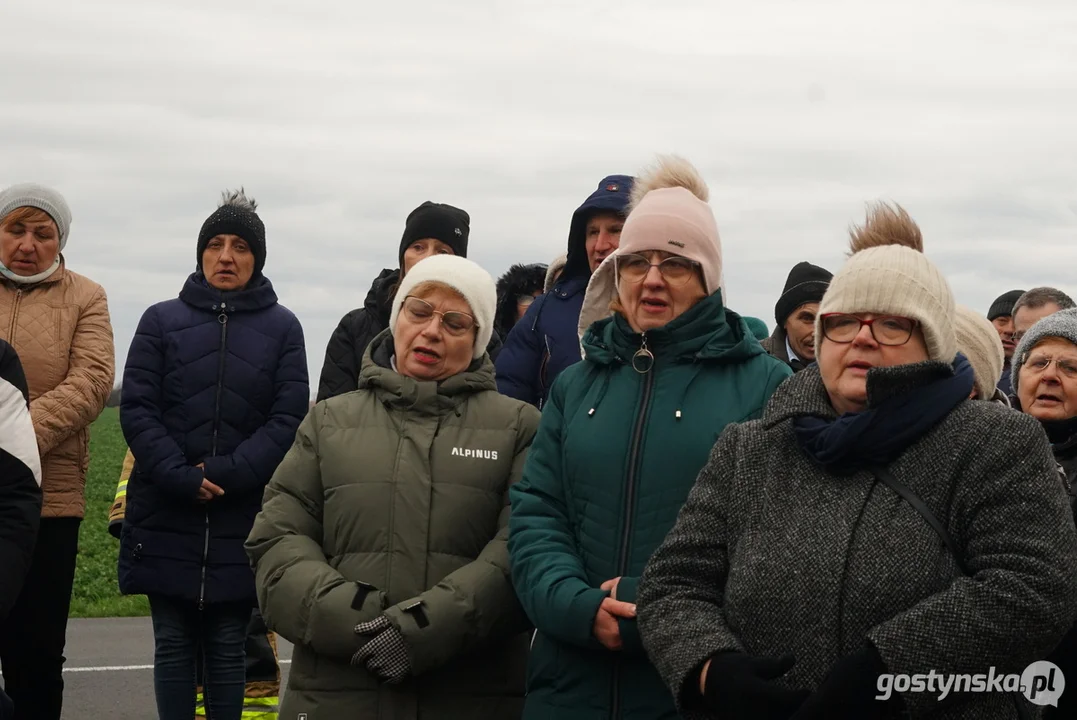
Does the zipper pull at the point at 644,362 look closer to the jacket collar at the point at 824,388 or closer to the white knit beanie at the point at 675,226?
the white knit beanie at the point at 675,226

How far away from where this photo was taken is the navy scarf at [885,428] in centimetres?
330

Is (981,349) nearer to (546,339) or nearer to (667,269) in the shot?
(667,269)

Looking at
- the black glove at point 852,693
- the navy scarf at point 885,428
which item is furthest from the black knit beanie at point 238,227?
the black glove at point 852,693

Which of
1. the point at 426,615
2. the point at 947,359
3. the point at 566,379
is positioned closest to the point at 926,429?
the point at 947,359

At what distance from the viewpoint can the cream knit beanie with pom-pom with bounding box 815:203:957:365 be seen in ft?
11.4

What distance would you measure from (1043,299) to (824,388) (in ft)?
17.5

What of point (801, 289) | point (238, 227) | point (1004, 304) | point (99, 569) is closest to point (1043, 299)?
point (1004, 304)

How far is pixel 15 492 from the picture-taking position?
14.7 feet

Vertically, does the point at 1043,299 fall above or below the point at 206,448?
above

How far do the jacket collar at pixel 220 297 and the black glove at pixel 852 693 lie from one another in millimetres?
4126

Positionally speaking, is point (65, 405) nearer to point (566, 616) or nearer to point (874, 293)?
point (566, 616)

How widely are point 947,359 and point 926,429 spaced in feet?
0.83

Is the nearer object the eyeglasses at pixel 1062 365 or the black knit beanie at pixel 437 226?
the eyeglasses at pixel 1062 365

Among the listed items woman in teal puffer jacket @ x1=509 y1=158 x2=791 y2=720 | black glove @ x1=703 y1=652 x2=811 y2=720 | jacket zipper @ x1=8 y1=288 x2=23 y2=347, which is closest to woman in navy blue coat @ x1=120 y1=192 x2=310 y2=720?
jacket zipper @ x1=8 y1=288 x2=23 y2=347
